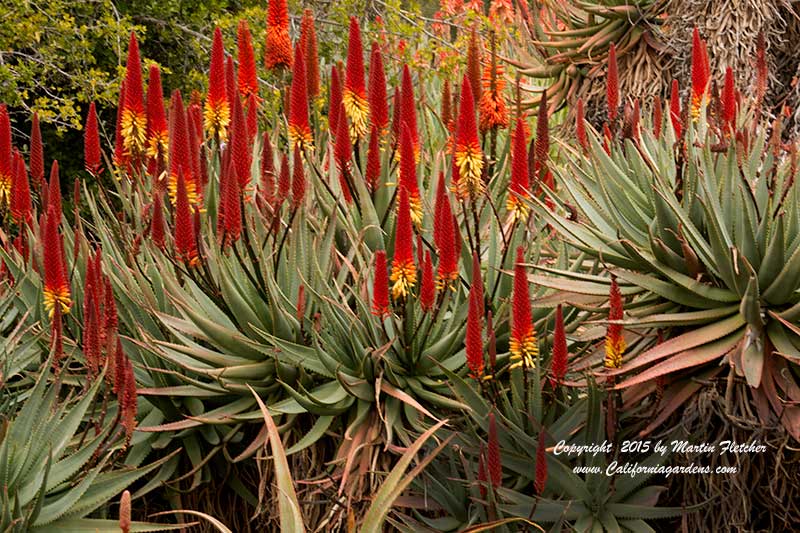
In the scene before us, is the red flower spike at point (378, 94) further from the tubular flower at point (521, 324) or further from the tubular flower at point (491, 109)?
the tubular flower at point (521, 324)

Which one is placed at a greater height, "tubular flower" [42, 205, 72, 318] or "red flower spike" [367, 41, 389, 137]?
"red flower spike" [367, 41, 389, 137]

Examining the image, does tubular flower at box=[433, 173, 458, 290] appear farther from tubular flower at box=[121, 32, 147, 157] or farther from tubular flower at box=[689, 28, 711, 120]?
tubular flower at box=[121, 32, 147, 157]

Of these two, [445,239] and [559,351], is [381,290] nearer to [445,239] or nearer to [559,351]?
[445,239]

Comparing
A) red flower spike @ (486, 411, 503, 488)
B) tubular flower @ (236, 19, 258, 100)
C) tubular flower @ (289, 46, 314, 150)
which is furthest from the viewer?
tubular flower @ (236, 19, 258, 100)

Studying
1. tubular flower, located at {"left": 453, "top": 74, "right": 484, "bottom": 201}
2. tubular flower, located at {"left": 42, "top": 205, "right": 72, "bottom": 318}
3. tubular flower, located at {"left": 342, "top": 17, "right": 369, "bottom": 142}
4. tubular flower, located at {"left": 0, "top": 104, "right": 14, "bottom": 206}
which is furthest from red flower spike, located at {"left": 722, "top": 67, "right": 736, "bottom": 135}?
tubular flower, located at {"left": 0, "top": 104, "right": 14, "bottom": 206}

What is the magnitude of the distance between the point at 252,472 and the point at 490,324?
116cm

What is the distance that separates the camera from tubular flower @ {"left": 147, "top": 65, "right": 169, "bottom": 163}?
13.6 ft

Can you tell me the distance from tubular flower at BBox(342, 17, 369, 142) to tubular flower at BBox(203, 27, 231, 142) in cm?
46

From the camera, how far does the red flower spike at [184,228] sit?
141 inches

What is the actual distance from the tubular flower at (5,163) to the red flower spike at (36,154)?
81 mm

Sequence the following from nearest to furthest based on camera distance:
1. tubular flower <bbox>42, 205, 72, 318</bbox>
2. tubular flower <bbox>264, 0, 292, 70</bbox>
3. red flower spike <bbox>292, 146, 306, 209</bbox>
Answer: tubular flower <bbox>42, 205, 72, 318</bbox> → red flower spike <bbox>292, 146, 306, 209</bbox> → tubular flower <bbox>264, 0, 292, 70</bbox>

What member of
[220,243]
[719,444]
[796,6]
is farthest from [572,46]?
[719,444]

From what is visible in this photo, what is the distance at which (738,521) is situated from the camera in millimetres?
3391

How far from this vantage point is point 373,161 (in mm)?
3953
